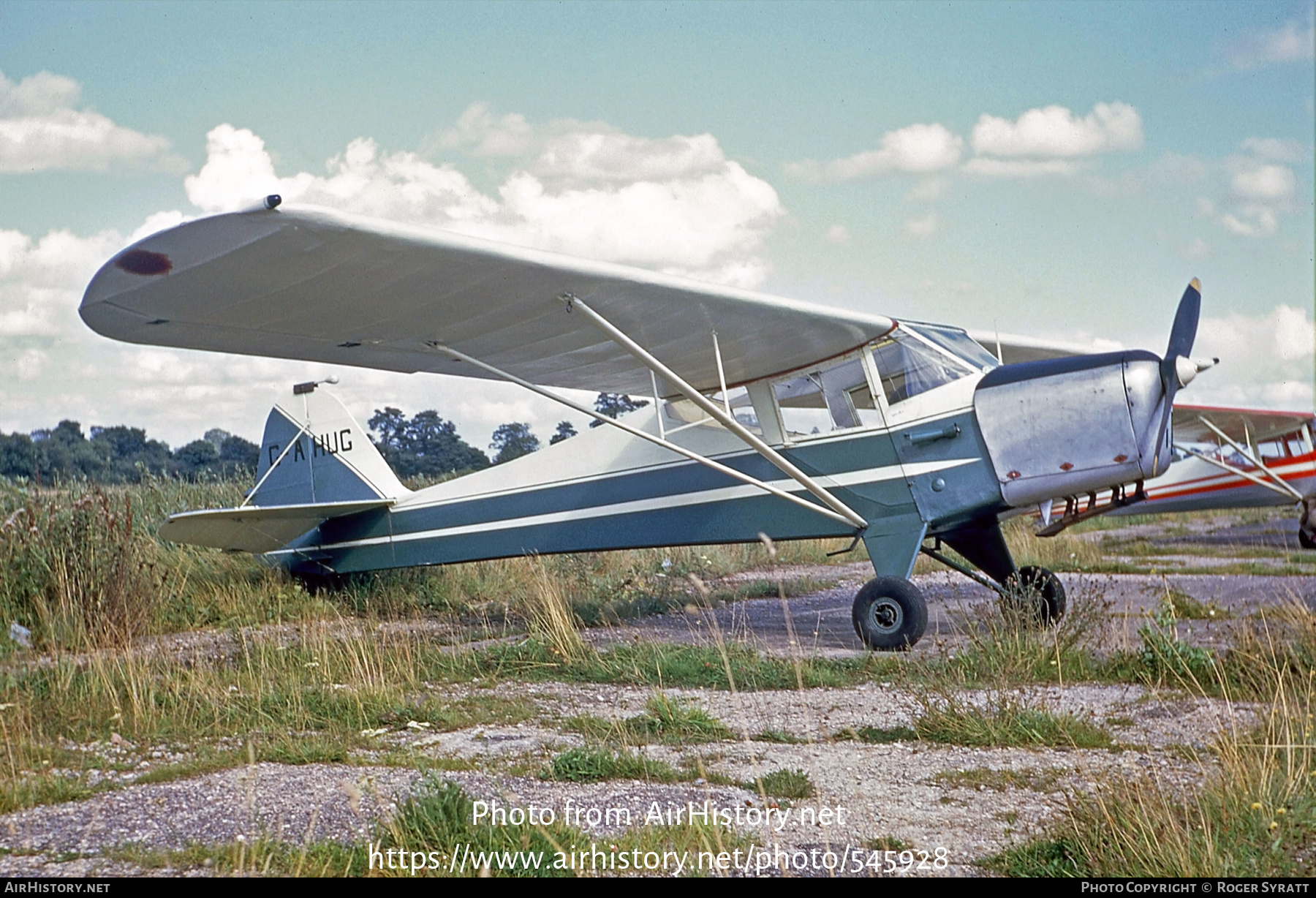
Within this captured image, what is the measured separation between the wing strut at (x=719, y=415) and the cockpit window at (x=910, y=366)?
2.92 feet

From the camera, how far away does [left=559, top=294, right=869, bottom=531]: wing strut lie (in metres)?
6.33

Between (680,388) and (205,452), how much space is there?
26.4m

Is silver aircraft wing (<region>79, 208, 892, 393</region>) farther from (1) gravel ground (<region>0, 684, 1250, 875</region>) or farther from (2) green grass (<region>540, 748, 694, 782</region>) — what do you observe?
(2) green grass (<region>540, 748, 694, 782</region>)

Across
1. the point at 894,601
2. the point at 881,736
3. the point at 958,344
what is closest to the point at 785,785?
the point at 881,736

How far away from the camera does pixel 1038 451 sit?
21.2 feet

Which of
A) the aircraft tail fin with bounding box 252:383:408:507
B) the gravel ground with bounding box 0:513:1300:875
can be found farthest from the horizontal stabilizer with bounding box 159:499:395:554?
the gravel ground with bounding box 0:513:1300:875

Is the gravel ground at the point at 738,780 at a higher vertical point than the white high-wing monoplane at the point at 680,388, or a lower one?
lower

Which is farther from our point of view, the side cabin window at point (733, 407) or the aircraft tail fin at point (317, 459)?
the aircraft tail fin at point (317, 459)

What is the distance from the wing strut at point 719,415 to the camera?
633 cm

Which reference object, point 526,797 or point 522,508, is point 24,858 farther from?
point 522,508

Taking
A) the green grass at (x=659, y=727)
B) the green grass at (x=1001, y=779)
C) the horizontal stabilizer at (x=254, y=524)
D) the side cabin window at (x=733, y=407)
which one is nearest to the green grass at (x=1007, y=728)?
the green grass at (x=1001, y=779)

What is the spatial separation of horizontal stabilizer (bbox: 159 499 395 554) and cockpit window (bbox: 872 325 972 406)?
15.9ft

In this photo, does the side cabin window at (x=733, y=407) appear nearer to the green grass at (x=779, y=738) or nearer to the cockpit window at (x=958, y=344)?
the cockpit window at (x=958, y=344)
